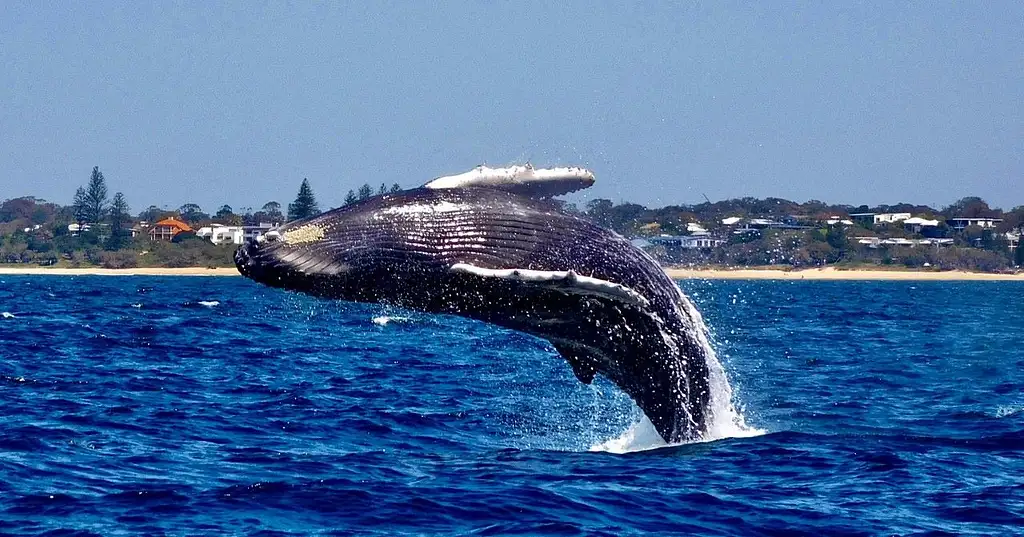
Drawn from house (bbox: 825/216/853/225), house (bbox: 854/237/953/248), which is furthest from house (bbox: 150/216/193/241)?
house (bbox: 854/237/953/248)

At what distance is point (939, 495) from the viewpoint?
11.3 m

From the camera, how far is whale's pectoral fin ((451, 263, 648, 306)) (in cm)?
920

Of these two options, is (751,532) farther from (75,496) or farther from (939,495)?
(75,496)

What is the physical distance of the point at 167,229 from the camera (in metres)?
186

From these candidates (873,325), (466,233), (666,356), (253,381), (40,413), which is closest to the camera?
(466,233)

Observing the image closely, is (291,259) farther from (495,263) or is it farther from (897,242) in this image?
(897,242)

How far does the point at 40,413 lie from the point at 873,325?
Answer: 32.8m

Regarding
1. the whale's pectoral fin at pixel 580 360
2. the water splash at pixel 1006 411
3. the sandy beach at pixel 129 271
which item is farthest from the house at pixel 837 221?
the whale's pectoral fin at pixel 580 360

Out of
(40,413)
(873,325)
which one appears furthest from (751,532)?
(873,325)

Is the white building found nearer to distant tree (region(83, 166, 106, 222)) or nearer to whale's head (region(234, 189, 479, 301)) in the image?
distant tree (region(83, 166, 106, 222))

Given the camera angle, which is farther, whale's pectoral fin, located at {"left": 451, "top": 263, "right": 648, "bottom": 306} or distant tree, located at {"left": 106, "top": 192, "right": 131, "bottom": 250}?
distant tree, located at {"left": 106, "top": 192, "right": 131, "bottom": 250}

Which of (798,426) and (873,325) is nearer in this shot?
(798,426)

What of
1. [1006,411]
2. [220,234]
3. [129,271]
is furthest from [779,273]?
[1006,411]

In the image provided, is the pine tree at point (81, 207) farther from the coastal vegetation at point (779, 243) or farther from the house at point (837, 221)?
the house at point (837, 221)
